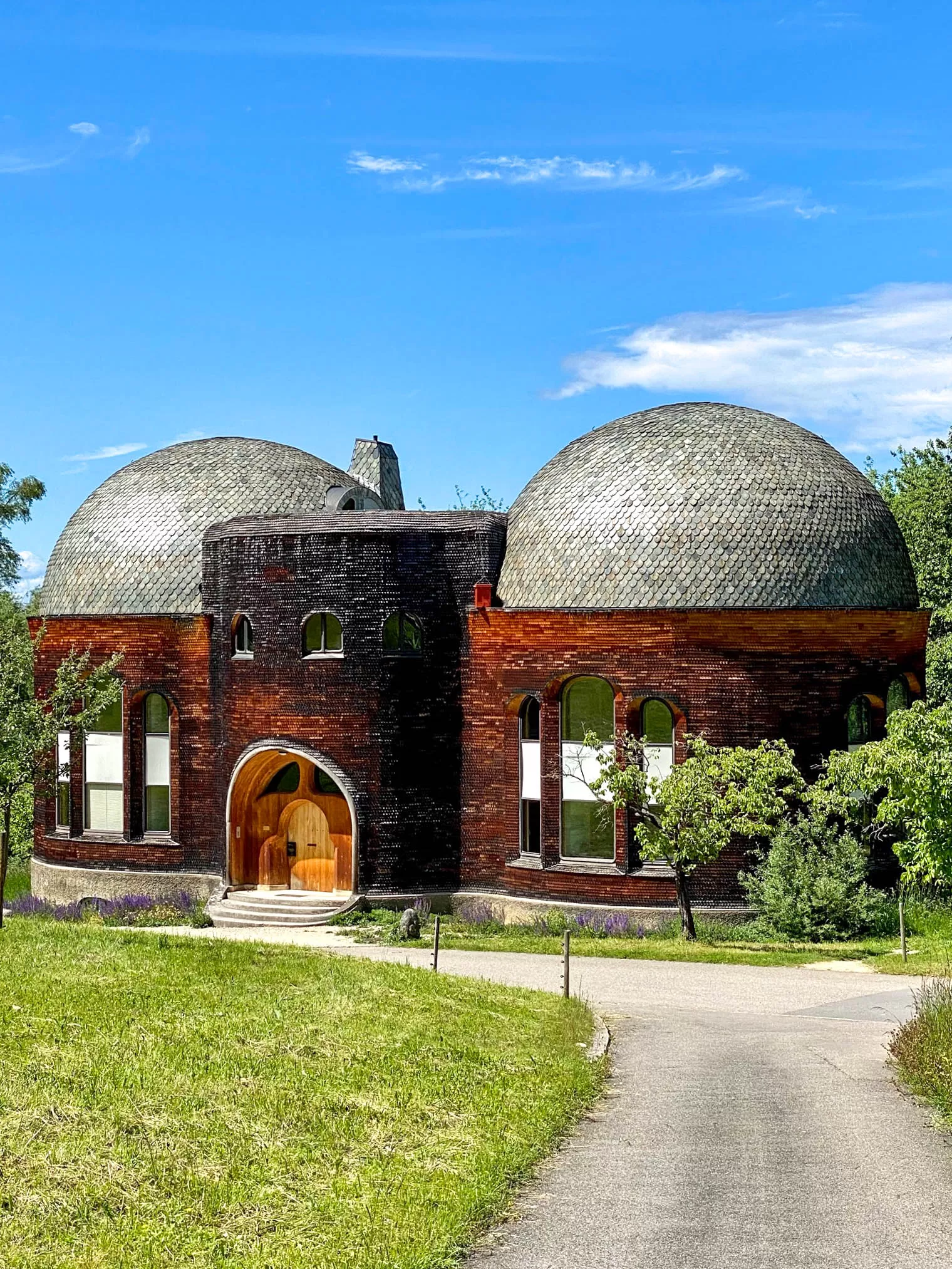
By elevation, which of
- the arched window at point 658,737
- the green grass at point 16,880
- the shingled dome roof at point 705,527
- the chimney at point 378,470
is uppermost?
the chimney at point 378,470

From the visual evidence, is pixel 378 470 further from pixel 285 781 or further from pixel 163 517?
pixel 285 781

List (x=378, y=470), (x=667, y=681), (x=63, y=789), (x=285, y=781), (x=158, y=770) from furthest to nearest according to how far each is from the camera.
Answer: (x=378, y=470)
(x=63, y=789)
(x=158, y=770)
(x=285, y=781)
(x=667, y=681)

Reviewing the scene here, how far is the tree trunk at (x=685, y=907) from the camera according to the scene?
27.0 m

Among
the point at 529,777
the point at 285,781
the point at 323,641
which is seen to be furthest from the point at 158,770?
the point at 529,777

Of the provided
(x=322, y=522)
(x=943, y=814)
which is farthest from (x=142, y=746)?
(x=943, y=814)

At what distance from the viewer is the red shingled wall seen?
2805 cm

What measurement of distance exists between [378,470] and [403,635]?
845 cm

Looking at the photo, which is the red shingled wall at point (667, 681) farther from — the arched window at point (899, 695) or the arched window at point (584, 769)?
the arched window at point (899, 695)

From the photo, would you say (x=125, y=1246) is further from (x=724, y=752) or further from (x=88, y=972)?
(x=724, y=752)

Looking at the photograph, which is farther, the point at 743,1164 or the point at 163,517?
the point at 163,517

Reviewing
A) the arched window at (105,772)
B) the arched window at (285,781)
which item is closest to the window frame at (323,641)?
the arched window at (285,781)

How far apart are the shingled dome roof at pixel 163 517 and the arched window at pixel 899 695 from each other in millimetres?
13089

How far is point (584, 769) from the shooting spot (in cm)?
2912

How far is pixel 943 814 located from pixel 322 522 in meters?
15.6
